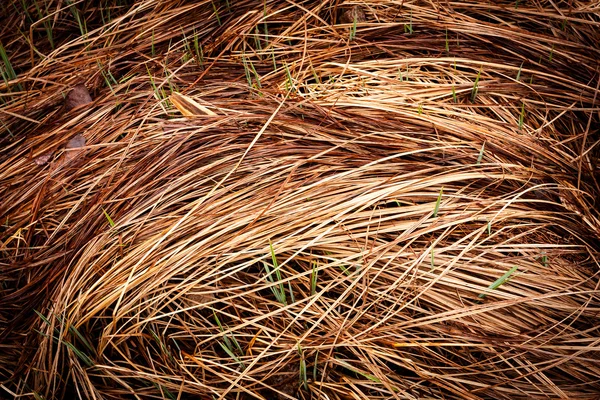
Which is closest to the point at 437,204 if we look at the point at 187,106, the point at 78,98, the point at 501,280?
the point at 501,280

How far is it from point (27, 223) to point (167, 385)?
0.71 meters

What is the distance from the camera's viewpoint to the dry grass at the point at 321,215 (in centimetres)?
134

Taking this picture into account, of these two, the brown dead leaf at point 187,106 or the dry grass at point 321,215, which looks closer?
the dry grass at point 321,215

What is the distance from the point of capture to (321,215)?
4.83 feet

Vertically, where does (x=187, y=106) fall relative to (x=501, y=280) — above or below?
above

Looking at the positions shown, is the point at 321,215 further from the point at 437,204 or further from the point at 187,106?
the point at 187,106

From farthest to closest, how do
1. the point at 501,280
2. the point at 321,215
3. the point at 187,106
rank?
1. the point at 187,106
2. the point at 321,215
3. the point at 501,280

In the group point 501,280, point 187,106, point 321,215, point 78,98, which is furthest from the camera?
point 78,98

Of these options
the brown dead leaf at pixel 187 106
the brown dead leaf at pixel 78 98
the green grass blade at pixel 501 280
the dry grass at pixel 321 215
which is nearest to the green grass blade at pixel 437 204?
the dry grass at pixel 321 215

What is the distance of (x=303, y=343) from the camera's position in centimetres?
135

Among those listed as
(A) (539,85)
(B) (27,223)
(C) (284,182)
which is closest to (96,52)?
(B) (27,223)

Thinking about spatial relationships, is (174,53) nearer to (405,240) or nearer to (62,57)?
(62,57)

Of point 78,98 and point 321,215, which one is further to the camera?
point 78,98

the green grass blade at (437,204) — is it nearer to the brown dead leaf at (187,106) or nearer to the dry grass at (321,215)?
the dry grass at (321,215)
